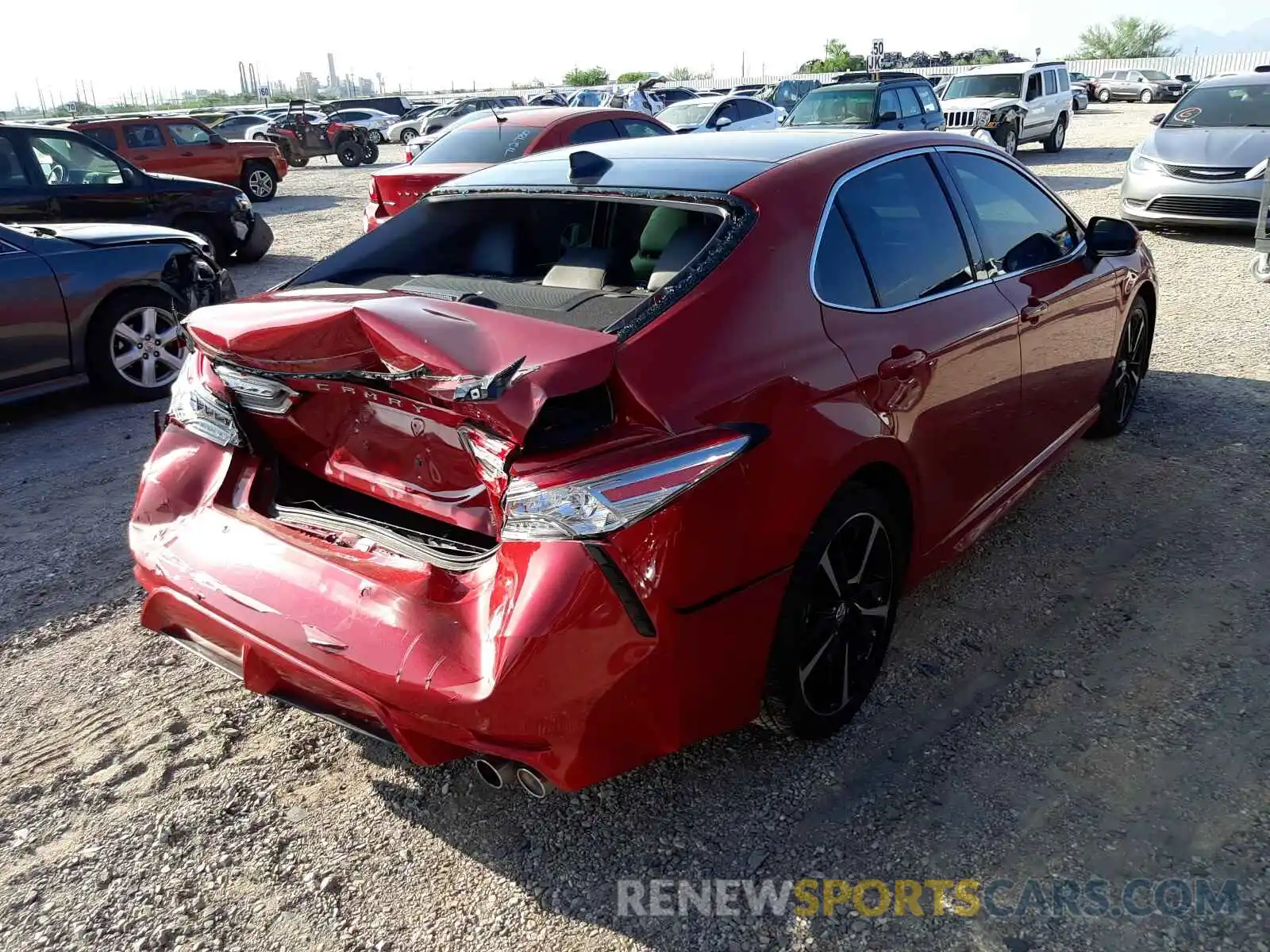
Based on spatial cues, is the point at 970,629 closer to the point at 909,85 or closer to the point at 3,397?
the point at 3,397

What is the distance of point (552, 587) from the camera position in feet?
6.89

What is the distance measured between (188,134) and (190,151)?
0.26 m

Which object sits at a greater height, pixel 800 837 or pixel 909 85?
pixel 909 85

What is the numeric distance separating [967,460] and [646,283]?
1.25 m

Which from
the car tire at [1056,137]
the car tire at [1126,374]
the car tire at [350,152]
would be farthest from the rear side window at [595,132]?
the car tire at [350,152]

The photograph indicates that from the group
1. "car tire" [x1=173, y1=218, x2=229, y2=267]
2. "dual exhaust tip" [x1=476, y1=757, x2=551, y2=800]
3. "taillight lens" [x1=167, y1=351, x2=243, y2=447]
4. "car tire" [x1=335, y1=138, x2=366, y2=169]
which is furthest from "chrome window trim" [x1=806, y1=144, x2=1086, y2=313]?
"car tire" [x1=335, y1=138, x2=366, y2=169]

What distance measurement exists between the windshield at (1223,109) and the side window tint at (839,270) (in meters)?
10.6

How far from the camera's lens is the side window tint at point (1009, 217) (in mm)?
3629

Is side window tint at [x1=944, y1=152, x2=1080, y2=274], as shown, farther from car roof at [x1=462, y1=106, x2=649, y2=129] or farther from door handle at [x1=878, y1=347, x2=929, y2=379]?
car roof at [x1=462, y1=106, x2=649, y2=129]

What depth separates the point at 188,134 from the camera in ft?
53.7

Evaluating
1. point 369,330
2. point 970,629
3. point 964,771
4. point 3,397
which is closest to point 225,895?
A: point 369,330

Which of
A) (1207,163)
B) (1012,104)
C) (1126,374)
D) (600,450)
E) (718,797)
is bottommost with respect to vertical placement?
(718,797)

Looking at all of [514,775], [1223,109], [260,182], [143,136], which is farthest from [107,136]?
[514,775]

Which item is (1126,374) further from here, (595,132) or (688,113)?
(688,113)
